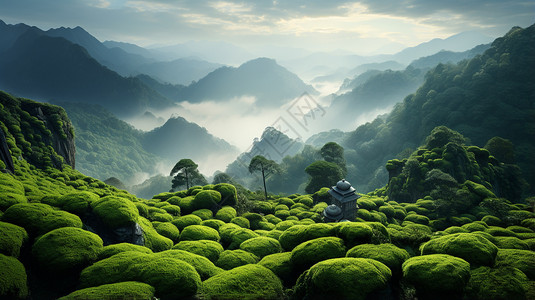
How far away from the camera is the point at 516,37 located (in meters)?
88.6

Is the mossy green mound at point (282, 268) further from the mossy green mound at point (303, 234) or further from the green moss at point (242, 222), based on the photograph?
the green moss at point (242, 222)

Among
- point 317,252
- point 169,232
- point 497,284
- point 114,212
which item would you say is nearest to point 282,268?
point 317,252

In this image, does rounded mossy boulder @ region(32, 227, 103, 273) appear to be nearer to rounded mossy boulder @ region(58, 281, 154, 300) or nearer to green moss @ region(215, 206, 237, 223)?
rounded mossy boulder @ region(58, 281, 154, 300)

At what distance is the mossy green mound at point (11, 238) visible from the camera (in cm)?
984

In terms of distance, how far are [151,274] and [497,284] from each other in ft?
37.6

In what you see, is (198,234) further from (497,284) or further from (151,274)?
(497,284)

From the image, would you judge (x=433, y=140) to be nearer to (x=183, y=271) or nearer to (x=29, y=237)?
(x=183, y=271)

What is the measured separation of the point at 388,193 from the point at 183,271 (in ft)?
146

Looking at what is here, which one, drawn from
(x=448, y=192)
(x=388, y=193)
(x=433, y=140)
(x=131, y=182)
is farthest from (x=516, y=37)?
(x=131, y=182)

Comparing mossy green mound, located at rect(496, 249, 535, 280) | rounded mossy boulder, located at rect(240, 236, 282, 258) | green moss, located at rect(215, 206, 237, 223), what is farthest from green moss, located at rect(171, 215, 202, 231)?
mossy green mound, located at rect(496, 249, 535, 280)

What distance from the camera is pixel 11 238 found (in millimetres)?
10211

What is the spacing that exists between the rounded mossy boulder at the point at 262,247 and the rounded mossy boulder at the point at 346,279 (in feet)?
16.9

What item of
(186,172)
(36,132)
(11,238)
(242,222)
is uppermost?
(36,132)

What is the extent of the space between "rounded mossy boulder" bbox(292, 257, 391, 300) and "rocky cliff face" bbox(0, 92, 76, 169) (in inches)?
1423
